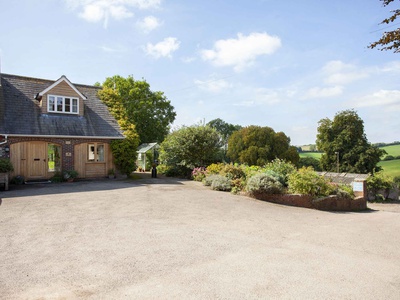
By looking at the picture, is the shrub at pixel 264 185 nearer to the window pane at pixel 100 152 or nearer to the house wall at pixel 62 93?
the window pane at pixel 100 152

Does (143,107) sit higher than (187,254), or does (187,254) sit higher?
(143,107)

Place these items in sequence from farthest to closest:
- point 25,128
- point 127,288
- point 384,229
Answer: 1. point 25,128
2. point 384,229
3. point 127,288

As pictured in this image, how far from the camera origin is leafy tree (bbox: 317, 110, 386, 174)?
131ft

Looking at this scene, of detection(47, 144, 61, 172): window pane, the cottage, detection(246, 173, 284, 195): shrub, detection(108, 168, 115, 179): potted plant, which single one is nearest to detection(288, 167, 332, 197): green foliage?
detection(246, 173, 284, 195): shrub

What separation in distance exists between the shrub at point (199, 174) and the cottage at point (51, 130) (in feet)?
18.6

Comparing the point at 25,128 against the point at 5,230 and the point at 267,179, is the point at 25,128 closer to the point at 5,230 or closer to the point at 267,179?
the point at 5,230

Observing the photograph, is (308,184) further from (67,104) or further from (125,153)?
(67,104)

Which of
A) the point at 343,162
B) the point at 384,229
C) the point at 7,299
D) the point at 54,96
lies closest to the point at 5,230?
the point at 7,299

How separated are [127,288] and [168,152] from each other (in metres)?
18.4

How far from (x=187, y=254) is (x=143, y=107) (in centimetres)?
3744

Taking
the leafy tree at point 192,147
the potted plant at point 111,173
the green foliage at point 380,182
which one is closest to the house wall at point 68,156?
the potted plant at point 111,173

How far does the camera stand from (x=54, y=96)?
18797 millimetres

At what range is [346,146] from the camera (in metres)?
41.7

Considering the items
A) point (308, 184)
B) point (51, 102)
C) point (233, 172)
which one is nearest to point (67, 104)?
point (51, 102)
